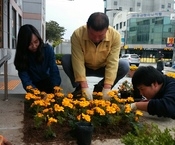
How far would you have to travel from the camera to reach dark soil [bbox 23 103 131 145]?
1.73 metres

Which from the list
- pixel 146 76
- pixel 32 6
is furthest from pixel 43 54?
pixel 32 6

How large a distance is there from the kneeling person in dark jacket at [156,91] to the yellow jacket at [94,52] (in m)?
0.56

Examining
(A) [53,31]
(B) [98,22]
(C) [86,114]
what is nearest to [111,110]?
(C) [86,114]

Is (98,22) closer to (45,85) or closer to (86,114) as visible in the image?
(86,114)

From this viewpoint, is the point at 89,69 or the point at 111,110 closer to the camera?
the point at 111,110

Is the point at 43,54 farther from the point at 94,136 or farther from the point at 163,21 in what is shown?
the point at 163,21

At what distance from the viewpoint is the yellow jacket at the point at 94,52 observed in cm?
269

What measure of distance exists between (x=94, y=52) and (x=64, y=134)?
1.19 m

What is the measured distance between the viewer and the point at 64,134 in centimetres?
183

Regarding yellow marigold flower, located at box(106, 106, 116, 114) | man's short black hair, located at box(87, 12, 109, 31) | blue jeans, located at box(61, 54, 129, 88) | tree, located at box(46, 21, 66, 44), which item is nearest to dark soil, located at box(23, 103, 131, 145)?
yellow marigold flower, located at box(106, 106, 116, 114)

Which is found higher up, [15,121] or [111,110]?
[111,110]

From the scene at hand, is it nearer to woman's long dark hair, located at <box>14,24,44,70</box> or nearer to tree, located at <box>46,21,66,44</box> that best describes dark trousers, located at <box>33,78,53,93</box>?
woman's long dark hair, located at <box>14,24,44,70</box>

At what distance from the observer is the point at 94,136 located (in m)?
1.84

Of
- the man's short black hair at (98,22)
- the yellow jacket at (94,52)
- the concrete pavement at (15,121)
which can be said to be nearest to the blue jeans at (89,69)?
the yellow jacket at (94,52)
